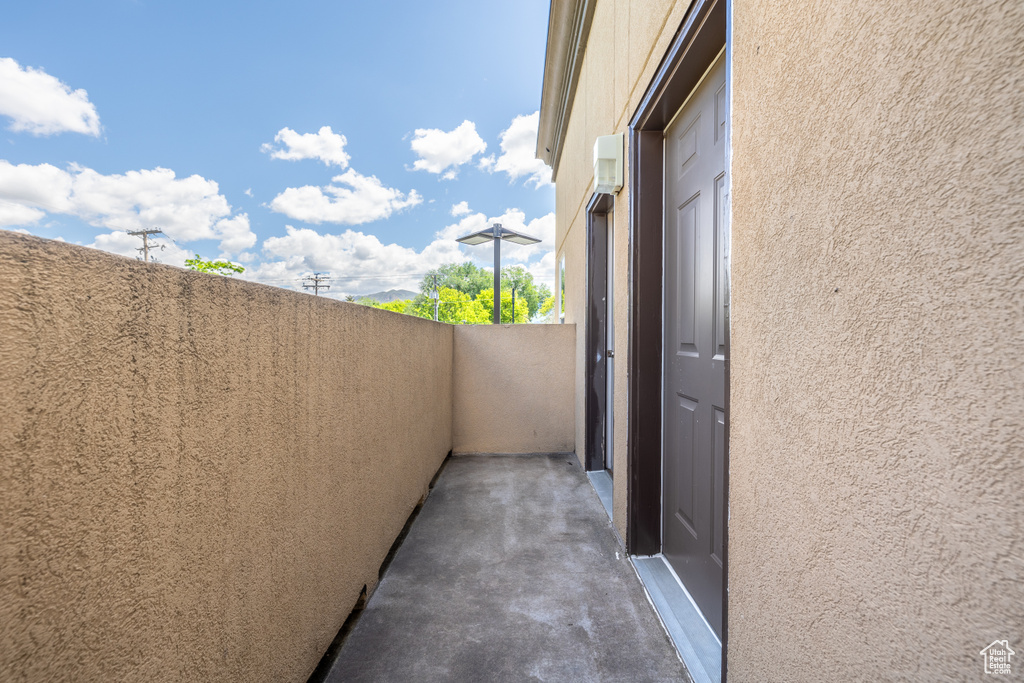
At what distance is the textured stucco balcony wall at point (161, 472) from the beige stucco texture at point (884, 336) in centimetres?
114

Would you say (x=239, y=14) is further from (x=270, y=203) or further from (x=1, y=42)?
(x=270, y=203)

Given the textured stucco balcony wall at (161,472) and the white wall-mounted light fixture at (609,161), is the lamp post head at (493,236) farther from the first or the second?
the textured stucco balcony wall at (161,472)

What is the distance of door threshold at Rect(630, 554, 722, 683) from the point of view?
136cm

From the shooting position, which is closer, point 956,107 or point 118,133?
point 956,107

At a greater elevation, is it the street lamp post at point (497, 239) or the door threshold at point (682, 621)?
the street lamp post at point (497, 239)

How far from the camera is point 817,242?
765mm

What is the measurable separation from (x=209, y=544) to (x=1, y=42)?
2.83 meters

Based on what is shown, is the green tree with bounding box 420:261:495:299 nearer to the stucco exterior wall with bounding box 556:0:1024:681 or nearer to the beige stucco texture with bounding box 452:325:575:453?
the beige stucco texture with bounding box 452:325:575:453

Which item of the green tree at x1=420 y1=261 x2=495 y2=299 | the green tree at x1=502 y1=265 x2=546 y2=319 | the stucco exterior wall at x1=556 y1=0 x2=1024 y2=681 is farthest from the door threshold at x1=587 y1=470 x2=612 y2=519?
the green tree at x1=420 y1=261 x2=495 y2=299

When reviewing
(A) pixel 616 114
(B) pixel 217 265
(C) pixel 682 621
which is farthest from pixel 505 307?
(C) pixel 682 621

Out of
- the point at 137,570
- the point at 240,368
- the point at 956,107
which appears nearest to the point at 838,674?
the point at 956,107

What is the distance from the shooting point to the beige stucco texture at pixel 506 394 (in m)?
4.09

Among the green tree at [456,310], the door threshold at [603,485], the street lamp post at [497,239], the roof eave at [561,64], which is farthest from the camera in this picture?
the green tree at [456,310]

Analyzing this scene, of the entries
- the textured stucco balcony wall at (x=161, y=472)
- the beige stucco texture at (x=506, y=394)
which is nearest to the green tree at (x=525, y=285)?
the beige stucco texture at (x=506, y=394)
